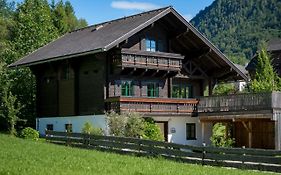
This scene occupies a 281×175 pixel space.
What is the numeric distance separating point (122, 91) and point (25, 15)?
1954cm

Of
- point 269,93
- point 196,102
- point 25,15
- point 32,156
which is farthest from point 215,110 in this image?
point 25,15

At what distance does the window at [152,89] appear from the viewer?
38.2 meters

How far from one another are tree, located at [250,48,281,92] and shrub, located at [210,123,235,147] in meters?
4.69

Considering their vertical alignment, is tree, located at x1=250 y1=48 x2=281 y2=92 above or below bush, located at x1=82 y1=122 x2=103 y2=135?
above

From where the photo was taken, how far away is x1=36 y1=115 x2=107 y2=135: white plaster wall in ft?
114

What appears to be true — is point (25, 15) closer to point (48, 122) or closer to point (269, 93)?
point (48, 122)

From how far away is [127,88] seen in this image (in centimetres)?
3669

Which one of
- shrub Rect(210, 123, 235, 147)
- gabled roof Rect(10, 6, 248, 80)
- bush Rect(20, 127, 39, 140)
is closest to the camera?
shrub Rect(210, 123, 235, 147)

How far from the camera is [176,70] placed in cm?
3753

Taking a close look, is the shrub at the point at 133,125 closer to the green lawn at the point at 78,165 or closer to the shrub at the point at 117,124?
the shrub at the point at 117,124

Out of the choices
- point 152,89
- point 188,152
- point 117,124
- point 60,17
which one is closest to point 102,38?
point 152,89

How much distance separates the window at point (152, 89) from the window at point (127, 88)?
1666 millimetres

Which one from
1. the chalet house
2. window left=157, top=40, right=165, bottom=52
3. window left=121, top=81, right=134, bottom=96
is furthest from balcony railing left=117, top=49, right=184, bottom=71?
window left=121, top=81, right=134, bottom=96

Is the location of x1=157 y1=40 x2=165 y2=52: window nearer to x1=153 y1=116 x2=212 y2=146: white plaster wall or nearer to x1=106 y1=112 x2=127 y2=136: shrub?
x1=153 y1=116 x2=212 y2=146: white plaster wall
